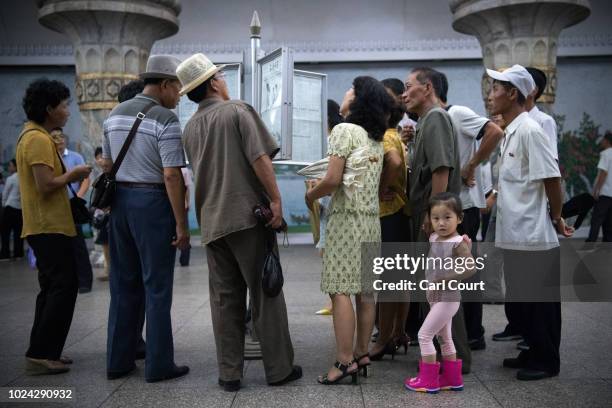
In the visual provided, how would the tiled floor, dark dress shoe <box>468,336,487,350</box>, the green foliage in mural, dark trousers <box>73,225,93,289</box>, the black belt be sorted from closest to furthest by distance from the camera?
the tiled floor → the black belt → dark dress shoe <box>468,336,487,350</box> → dark trousers <box>73,225,93,289</box> → the green foliage in mural

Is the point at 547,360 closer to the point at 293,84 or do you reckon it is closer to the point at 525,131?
the point at 525,131

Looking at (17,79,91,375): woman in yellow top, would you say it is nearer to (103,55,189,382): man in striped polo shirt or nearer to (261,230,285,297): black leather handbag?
(103,55,189,382): man in striped polo shirt

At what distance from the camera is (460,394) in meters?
3.55

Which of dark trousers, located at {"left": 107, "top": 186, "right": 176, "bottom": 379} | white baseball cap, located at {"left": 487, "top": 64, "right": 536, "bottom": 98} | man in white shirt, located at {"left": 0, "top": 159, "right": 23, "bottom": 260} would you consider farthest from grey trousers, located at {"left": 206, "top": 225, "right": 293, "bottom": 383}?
man in white shirt, located at {"left": 0, "top": 159, "right": 23, "bottom": 260}

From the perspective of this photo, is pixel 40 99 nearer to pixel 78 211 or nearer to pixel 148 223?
pixel 78 211

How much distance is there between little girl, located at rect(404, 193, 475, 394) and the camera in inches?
140

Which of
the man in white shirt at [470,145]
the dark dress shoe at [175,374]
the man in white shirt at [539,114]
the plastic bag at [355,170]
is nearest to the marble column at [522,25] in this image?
the man in white shirt at [539,114]

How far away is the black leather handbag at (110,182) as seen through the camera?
388cm

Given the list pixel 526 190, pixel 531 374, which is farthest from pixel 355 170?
pixel 531 374

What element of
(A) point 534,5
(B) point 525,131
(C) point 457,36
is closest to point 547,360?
(B) point 525,131

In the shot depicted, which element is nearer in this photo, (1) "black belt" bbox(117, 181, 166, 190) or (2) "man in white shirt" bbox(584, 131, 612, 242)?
(1) "black belt" bbox(117, 181, 166, 190)

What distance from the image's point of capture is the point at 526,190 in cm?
386

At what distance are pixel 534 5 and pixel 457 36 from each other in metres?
3.62

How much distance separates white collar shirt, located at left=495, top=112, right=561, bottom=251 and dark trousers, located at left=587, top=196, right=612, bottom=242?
735 cm
